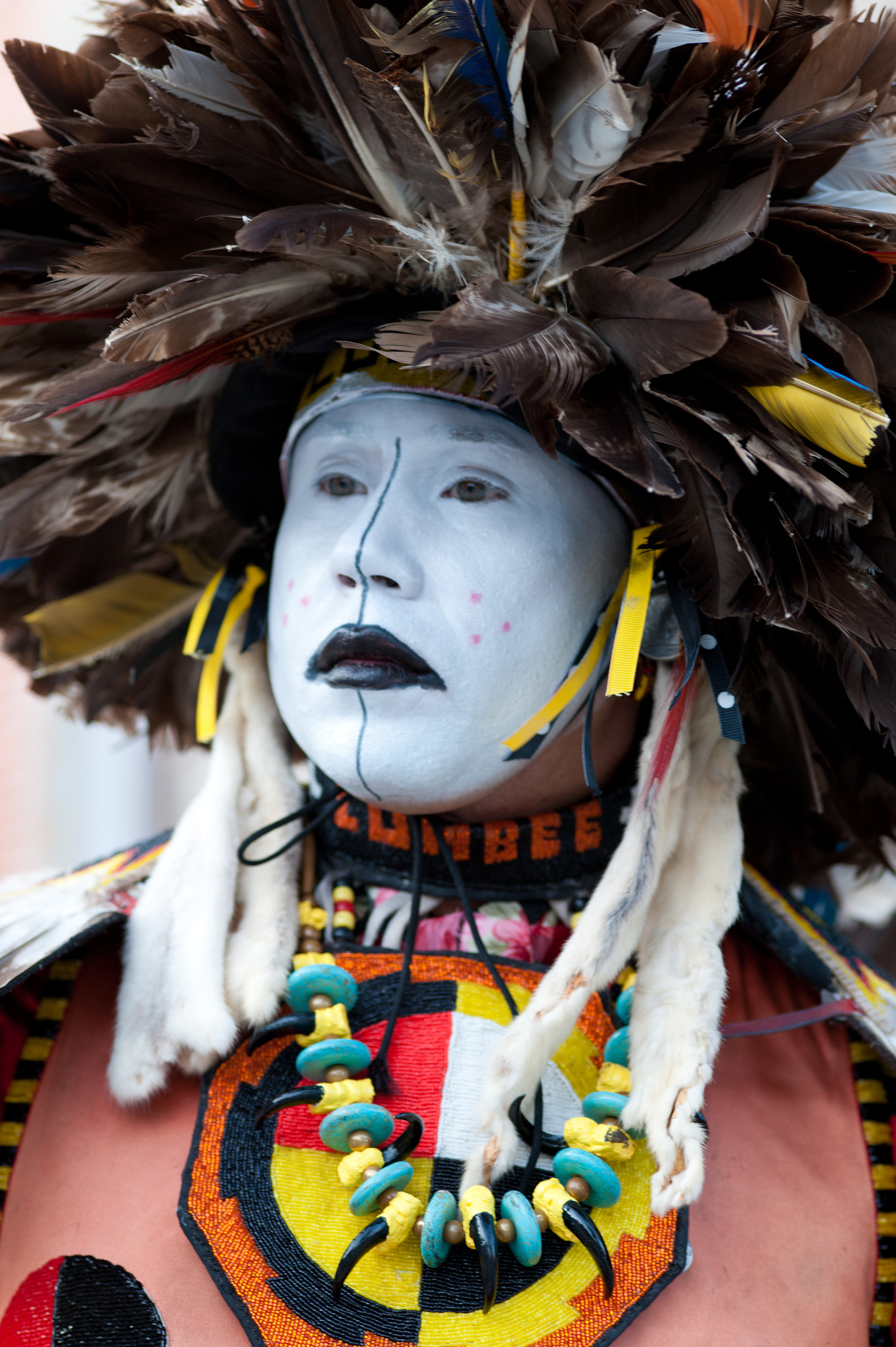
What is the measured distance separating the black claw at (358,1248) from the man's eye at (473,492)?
83cm

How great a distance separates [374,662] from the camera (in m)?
1.39

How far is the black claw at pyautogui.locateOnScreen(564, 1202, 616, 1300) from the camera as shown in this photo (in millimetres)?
1188

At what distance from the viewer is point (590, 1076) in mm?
1403

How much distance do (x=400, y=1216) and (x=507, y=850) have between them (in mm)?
486

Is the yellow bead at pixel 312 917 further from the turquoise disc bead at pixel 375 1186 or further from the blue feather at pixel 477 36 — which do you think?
the blue feather at pixel 477 36

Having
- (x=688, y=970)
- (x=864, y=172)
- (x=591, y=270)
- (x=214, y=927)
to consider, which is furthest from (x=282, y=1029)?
(x=864, y=172)

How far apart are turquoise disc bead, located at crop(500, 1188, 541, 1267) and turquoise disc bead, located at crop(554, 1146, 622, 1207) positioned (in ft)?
0.18

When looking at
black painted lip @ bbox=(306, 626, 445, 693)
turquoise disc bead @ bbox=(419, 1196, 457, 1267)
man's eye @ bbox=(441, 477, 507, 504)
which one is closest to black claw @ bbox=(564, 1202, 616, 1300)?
turquoise disc bead @ bbox=(419, 1196, 457, 1267)

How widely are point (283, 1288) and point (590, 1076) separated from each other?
43 cm

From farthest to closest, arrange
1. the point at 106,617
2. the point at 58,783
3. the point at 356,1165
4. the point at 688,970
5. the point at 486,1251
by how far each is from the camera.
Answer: the point at 58,783, the point at 106,617, the point at 688,970, the point at 356,1165, the point at 486,1251

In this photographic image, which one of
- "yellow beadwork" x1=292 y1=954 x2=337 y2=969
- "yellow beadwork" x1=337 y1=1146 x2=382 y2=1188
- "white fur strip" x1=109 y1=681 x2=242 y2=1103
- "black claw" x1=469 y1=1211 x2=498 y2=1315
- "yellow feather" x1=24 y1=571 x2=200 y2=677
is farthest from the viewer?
"yellow feather" x1=24 y1=571 x2=200 y2=677

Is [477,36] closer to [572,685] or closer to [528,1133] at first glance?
[572,685]

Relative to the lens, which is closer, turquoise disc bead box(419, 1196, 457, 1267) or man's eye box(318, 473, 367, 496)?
turquoise disc bead box(419, 1196, 457, 1267)

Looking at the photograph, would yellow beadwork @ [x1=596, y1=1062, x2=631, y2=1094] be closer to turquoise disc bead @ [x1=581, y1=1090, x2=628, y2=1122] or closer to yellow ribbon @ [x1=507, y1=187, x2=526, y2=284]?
turquoise disc bead @ [x1=581, y1=1090, x2=628, y2=1122]
